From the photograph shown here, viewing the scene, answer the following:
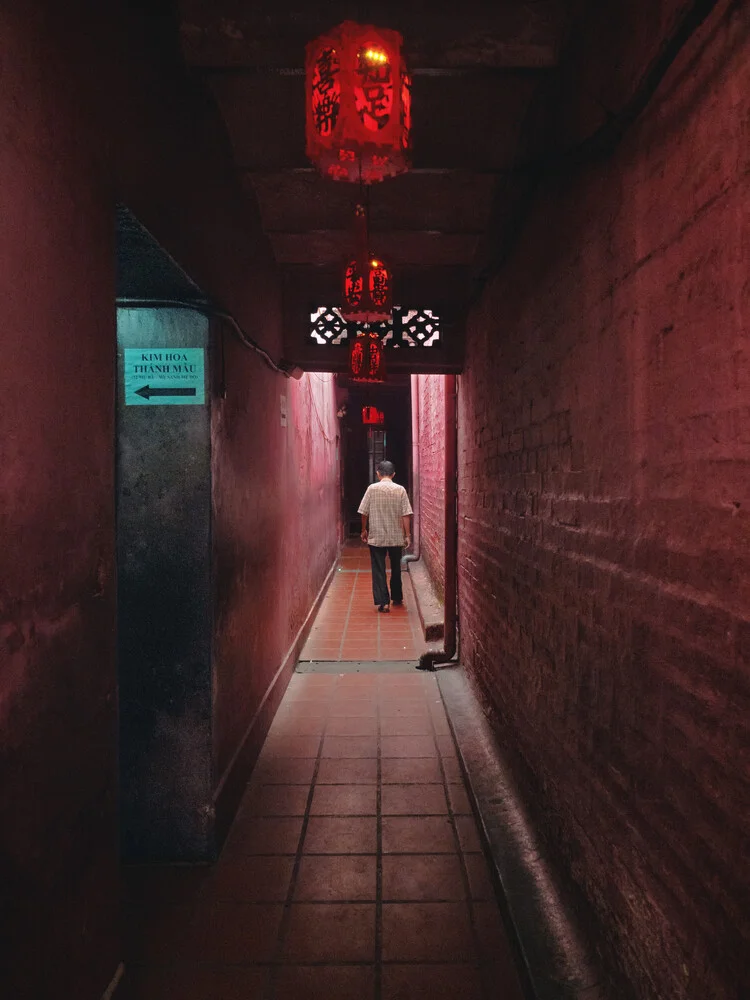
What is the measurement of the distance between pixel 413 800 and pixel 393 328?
3.89m

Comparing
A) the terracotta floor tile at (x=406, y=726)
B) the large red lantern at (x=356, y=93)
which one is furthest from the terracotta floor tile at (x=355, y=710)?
the large red lantern at (x=356, y=93)

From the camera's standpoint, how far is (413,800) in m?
3.81

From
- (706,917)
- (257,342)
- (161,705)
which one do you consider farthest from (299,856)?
(257,342)

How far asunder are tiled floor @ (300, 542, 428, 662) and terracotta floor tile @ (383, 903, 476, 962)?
3891 millimetres

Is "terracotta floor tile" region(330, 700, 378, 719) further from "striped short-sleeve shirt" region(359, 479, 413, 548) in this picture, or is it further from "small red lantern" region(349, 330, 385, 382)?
"striped short-sleeve shirt" region(359, 479, 413, 548)

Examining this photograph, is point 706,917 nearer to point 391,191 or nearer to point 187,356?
point 187,356

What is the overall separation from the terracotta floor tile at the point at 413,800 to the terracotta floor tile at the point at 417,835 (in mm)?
63

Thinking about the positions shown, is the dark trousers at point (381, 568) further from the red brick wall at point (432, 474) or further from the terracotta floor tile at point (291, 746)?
the terracotta floor tile at point (291, 746)

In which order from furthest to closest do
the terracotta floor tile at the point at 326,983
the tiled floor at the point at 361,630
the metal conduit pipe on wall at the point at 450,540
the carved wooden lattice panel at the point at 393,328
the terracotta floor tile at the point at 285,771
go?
the tiled floor at the point at 361,630 → the metal conduit pipe on wall at the point at 450,540 → the carved wooden lattice panel at the point at 393,328 → the terracotta floor tile at the point at 285,771 → the terracotta floor tile at the point at 326,983

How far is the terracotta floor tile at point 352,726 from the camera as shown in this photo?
480 centimetres

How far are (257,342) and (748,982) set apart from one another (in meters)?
4.09

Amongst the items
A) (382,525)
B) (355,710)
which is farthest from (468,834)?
(382,525)

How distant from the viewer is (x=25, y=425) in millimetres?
1626

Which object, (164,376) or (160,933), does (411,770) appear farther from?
(164,376)
